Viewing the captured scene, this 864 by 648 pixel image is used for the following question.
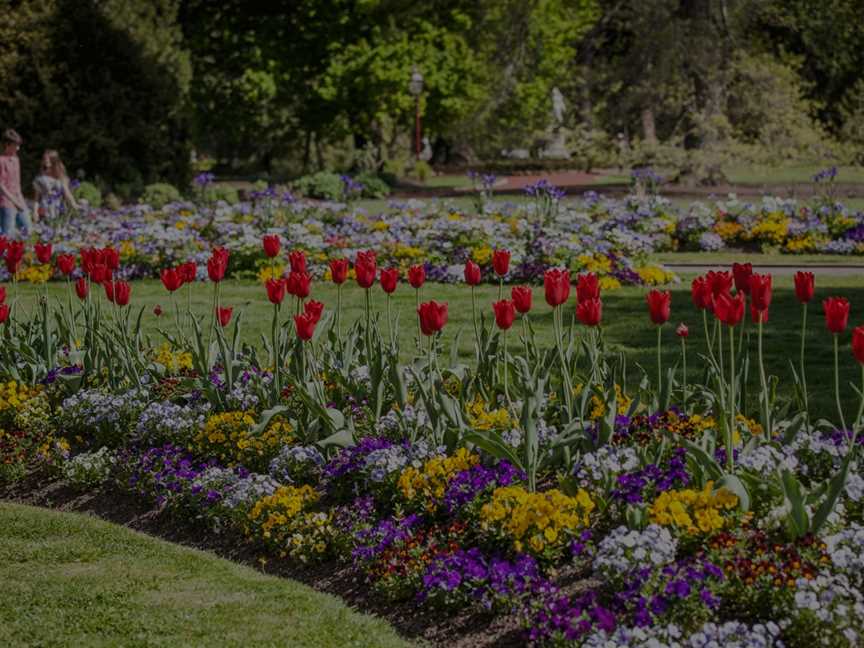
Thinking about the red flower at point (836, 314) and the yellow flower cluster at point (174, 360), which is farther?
the yellow flower cluster at point (174, 360)

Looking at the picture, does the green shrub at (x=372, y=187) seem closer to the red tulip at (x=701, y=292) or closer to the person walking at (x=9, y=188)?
the person walking at (x=9, y=188)

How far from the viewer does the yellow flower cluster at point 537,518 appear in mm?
4434

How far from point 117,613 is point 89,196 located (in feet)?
66.9

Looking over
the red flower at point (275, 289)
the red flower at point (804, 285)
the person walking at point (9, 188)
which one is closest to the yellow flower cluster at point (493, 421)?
the red flower at point (275, 289)

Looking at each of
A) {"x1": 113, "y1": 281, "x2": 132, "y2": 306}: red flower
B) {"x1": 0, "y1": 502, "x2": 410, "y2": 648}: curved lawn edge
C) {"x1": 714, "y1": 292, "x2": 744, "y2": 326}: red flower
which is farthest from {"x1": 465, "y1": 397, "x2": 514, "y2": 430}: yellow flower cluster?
{"x1": 113, "y1": 281, "x2": 132, "y2": 306}: red flower

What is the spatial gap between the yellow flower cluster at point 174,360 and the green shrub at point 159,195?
15213mm

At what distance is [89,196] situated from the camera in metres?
23.7

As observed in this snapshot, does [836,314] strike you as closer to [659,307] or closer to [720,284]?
[720,284]

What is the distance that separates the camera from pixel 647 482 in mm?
4691

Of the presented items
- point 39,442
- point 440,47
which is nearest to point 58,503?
point 39,442

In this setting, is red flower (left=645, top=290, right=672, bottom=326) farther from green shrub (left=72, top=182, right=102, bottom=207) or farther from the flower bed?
green shrub (left=72, top=182, right=102, bottom=207)

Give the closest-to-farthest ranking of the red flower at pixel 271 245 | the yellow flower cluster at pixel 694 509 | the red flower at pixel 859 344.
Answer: the red flower at pixel 859 344 → the yellow flower cluster at pixel 694 509 → the red flower at pixel 271 245

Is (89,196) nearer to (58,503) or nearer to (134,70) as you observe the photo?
(134,70)

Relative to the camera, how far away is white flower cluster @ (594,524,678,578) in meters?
4.06
